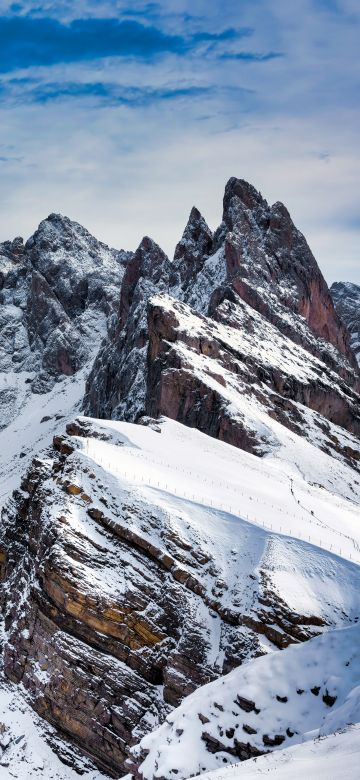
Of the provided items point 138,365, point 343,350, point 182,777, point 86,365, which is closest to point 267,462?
point 138,365

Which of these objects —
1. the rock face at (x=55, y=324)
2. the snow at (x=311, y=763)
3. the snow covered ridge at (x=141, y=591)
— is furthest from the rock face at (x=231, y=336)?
the snow at (x=311, y=763)

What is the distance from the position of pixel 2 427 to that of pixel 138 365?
2486 inches

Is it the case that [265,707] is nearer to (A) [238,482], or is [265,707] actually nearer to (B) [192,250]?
(A) [238,482]

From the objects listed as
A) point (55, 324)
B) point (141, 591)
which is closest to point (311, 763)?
point (141, 591)

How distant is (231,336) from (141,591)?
6191 cm

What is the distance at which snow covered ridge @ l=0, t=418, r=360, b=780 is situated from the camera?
3359 cm

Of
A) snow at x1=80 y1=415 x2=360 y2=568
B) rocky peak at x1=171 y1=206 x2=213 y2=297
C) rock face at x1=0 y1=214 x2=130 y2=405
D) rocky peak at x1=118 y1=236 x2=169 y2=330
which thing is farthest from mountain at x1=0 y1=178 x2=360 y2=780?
rock face at x1=0 y1=214 x2=130 y2=405

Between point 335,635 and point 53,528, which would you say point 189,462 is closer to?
point 53,528

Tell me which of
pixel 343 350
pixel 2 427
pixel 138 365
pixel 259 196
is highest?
pixel 259 196

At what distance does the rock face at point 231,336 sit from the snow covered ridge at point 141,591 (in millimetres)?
31549

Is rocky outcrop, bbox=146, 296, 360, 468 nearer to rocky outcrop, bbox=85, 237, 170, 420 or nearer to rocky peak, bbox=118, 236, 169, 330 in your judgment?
rocky outcrop, bbox=85, 237, 170, 420

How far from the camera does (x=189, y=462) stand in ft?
172

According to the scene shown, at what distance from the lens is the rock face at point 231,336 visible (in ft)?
252

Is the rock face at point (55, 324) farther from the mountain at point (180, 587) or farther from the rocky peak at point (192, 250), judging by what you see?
the mountain at point (180, 587)
